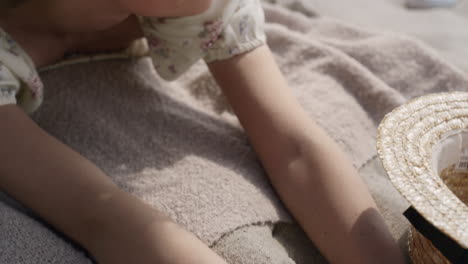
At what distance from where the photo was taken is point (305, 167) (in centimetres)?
66

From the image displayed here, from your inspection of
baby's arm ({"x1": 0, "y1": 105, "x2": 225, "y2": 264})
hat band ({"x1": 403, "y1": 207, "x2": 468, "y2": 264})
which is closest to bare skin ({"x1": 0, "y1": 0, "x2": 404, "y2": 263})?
baby's arm ({"x1": 0, "y1": 105, "x2": 225, "y2": 264})

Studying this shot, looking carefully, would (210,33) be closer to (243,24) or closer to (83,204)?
(243,24)

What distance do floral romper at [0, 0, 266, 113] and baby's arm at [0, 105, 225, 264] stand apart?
119 mm

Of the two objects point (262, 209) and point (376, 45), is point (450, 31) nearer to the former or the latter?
point (376, 45)

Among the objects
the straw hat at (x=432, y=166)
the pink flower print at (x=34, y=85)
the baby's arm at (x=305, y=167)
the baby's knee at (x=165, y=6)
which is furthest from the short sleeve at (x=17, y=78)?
the straw hat at (x=432, y=166)

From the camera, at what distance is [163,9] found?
65cm

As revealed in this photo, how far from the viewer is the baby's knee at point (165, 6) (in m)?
0.64

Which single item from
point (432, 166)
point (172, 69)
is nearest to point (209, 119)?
point (172, 69)

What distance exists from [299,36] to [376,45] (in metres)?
0.14

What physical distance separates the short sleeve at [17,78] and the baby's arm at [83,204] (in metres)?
0.03

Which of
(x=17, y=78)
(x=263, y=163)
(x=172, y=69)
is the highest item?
(x=17, y=78)

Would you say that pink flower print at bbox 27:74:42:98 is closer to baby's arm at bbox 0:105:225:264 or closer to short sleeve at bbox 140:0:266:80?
baby's arm at bbox 0:105:225:264

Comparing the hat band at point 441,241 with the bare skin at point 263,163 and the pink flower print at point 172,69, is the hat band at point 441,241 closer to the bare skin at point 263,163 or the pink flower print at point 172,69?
the bare skin at point 263,163

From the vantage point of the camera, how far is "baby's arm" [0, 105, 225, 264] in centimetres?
52
